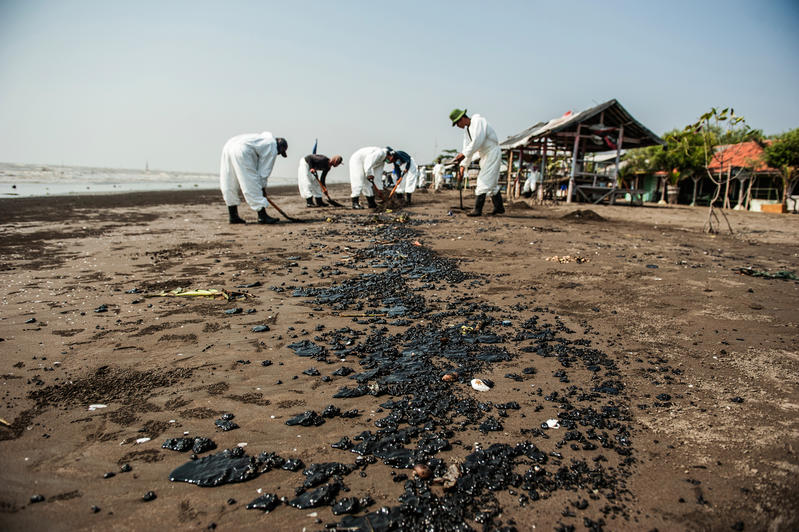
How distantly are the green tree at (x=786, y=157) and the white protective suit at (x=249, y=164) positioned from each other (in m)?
19.6

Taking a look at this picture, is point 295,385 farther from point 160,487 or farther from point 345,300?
point 345,300

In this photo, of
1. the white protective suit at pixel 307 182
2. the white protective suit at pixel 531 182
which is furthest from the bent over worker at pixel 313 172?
the white protective suit at pixel 531 182

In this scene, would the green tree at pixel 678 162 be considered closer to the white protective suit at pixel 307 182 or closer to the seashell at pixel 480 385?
the white protective suit at pixel 307 182

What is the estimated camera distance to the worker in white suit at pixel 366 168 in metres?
11.2

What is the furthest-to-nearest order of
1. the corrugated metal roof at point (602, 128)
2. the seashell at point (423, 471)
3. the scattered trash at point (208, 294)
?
the corrugated metal roof at point (602, 128) < the scattered trash at point (208, 294) < the seashell at point (423, 471)

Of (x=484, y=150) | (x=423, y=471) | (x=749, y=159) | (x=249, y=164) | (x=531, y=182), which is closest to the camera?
(x=423, y=471)

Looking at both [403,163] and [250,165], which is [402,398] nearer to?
[250,165]

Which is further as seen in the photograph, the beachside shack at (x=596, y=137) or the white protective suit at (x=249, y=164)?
A: the beachside shack at (x=596, y=137)

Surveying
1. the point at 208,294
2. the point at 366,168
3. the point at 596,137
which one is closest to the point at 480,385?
the point at 208,294

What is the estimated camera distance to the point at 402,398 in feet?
6.63

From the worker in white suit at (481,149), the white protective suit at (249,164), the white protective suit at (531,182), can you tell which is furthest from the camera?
the white protective suit at (531,182)

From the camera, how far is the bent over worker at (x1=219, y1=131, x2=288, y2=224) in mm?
7840

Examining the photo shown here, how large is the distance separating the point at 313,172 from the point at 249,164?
3874 mm

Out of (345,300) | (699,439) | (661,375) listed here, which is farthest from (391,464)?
(345,300)
